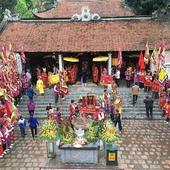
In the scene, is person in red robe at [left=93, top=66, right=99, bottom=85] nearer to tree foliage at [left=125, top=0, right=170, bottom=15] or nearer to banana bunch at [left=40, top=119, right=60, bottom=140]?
tree foliage at [left=125, top=0, right=170, bottom=15]

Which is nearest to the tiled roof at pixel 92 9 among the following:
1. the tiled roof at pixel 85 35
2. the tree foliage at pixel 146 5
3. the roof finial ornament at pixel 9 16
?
the tree foliage at pixel 146 5

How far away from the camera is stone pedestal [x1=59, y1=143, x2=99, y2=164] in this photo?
31.6ft

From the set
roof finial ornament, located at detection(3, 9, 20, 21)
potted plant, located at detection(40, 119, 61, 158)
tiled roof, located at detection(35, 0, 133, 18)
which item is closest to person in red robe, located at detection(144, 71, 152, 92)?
potted plant, located at detection(40, 119, 61, 158)

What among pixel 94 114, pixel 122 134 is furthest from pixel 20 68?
pixel 122 134

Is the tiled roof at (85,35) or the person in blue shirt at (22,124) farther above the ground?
the tiled roof at (85,35)

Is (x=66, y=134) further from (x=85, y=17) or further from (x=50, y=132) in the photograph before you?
(x=85, y=17)

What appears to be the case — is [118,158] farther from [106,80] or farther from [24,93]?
[24,93]

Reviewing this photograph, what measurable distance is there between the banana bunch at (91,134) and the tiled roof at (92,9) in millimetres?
19892

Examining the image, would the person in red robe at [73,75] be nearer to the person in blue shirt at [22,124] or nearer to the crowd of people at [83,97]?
the crowd of people at [83,97]

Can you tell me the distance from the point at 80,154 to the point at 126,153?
221cm

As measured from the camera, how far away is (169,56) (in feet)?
57.7

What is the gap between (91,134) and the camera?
989cm

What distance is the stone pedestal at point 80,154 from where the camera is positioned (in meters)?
9.64

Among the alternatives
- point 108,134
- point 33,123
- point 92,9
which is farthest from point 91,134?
point 92,9
